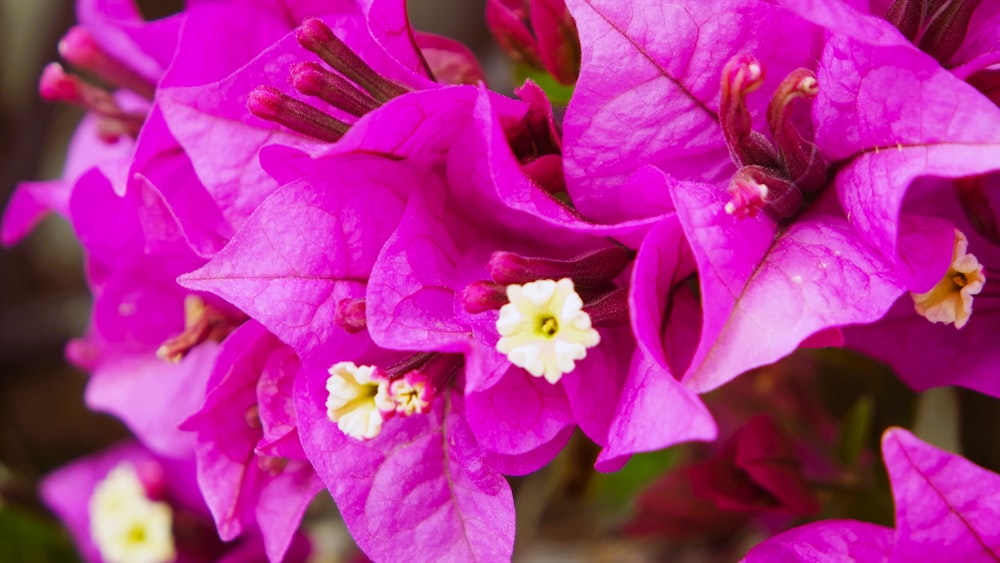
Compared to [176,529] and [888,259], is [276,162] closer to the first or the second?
[888,259]

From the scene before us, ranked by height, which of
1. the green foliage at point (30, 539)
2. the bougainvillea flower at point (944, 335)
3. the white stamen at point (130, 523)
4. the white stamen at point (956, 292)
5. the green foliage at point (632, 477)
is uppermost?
the white stamen at point (956, 292)

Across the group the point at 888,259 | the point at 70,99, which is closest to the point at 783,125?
the point at 888,259

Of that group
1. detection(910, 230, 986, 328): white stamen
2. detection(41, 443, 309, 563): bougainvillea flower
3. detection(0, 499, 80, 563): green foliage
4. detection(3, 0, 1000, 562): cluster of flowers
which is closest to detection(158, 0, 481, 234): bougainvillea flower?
detection(3, 0, 1000, 562): cluster of flowers

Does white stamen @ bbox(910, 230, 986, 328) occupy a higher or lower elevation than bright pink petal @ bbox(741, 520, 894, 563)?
higher

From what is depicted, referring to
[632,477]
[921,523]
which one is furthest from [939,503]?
[632,477]

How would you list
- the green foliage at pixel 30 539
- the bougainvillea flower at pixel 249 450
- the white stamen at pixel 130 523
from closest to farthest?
the bougainvillea flower at pixel 249 450 → the white stamen at pixel 130 523 → the green foliage at pixel 30 539

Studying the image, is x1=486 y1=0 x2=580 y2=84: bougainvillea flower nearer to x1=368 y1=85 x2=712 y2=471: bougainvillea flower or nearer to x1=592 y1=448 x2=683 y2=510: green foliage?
x1=368 y1=85 x2=712 y2=471: bougainvillea flower

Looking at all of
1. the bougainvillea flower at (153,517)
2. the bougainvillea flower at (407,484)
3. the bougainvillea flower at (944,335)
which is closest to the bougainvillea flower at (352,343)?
the bougainvillea flower at (407,484)

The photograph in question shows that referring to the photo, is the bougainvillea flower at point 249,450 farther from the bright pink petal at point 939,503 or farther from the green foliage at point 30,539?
the green foliage at point 30,539
